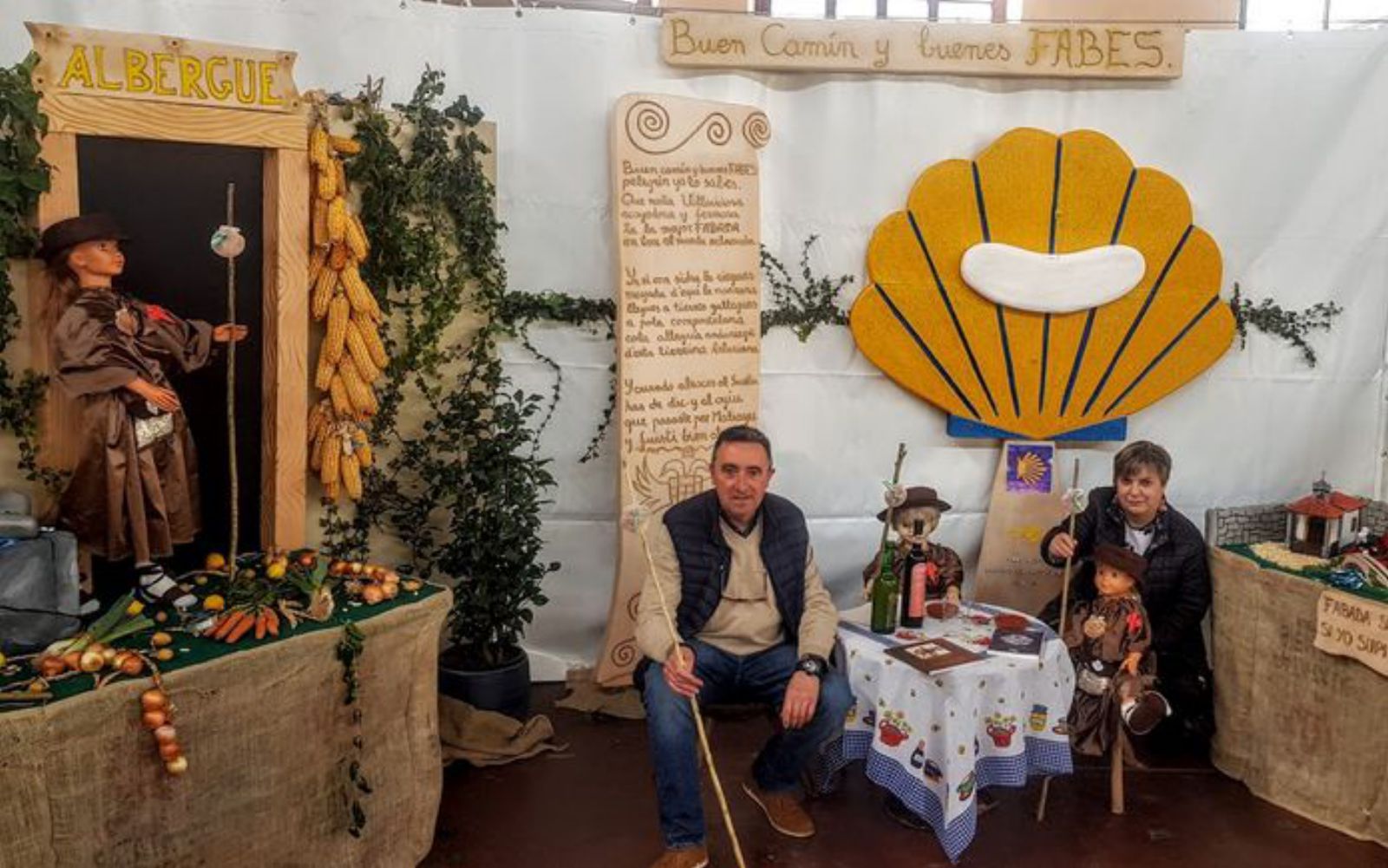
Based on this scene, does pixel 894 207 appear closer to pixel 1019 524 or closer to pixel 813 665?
pixel 1019 524

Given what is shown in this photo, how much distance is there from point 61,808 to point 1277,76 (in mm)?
5616

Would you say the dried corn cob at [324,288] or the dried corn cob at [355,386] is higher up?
the dried corn cob at [324,288]

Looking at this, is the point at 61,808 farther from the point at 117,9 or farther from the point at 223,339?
the point at 117,9

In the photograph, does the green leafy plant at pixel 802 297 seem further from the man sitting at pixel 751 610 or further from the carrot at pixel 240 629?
the carrot at pixel 240 629

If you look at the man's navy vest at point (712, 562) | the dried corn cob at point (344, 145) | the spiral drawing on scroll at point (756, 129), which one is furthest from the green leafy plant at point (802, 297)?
the dried corn cob at point (344, 145)

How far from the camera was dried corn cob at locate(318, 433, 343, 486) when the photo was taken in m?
4.07

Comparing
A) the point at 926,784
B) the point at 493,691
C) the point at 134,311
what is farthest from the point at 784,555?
the point at 134,311

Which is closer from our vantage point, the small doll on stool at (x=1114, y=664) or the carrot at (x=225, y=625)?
the carrot at (x=225, y=625)

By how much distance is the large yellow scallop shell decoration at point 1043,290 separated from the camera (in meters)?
4.88

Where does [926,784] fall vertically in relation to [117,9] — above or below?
below

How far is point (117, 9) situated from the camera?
4.25 metres

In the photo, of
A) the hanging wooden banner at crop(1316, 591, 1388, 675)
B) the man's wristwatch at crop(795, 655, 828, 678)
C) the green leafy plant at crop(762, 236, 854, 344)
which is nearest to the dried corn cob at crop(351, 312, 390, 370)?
the green leafy plant at crop(762, 236, 854, 344)

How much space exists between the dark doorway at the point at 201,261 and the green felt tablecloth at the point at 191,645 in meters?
0.82

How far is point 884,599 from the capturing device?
377 cm
